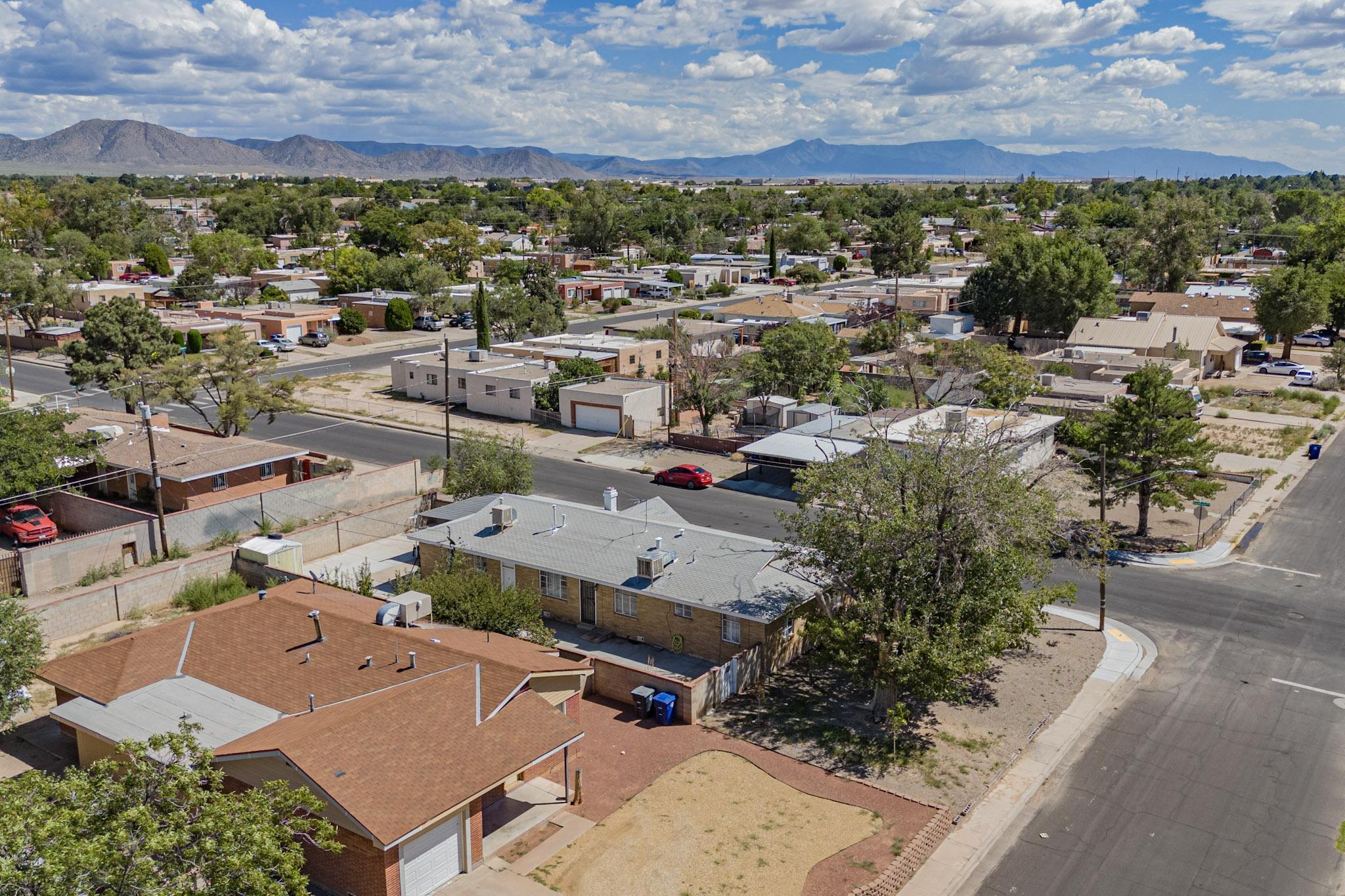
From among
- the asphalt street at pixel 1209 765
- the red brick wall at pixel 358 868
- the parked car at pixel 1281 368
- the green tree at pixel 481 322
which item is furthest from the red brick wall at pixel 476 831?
the parked car at pixel 1281 368

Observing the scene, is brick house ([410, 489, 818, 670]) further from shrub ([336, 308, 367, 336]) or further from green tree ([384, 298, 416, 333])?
green tree ([384, 298, 416, 333])

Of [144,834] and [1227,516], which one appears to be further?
[1227,516]

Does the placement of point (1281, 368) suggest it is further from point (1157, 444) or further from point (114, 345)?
point (114, 345)

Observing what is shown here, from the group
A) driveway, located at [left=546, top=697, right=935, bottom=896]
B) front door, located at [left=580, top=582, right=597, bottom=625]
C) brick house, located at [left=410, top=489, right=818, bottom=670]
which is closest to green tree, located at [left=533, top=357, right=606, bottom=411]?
brick house, located at [left=410, top=489, right=818, bottom=670]


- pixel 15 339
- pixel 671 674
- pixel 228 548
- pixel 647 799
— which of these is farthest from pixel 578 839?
pixel 15 339

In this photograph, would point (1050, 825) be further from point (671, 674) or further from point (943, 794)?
point (671, 674)

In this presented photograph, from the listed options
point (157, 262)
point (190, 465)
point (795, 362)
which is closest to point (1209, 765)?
point (190, 465)
